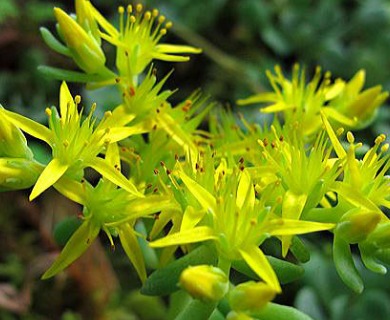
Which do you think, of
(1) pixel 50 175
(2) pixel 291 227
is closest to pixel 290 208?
(2) pixel 291 227

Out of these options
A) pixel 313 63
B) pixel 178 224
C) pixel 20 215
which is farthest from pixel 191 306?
pixel 313 63

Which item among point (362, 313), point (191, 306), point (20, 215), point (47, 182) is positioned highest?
point (47, 182)

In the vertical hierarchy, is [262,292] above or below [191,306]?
above

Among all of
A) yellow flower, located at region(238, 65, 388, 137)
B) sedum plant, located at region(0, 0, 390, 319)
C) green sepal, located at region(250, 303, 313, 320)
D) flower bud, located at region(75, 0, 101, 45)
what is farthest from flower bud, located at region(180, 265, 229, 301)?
flower bud, located at region(75, 0, 101, 45)

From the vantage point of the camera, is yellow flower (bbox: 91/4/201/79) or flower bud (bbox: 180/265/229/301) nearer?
flower bud (bbox: 180/265/229/301)

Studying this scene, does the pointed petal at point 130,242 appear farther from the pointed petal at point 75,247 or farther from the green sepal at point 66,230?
the green sepal at point 66,230

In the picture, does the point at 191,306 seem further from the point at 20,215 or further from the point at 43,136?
the point at 20,215

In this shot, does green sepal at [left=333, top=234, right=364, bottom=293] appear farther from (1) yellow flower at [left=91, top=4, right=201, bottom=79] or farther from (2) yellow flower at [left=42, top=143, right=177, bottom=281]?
(1) yellow flower at [left=91, top=4, right=201, bottom=79]
